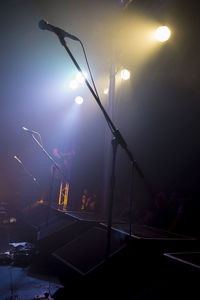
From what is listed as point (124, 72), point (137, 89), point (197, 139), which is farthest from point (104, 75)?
point (197, 139)

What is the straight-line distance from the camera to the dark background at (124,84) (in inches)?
181

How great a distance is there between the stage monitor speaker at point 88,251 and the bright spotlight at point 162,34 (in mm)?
4868

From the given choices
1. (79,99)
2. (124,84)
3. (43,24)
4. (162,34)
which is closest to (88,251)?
(43,24)

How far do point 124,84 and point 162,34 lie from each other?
213 centimetres

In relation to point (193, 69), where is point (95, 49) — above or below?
above

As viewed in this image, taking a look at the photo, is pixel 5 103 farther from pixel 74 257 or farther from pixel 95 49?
pixel 74 257

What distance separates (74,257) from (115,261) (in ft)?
2.00

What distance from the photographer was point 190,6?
14.6 ft


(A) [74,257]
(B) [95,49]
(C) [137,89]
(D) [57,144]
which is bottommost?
(A) [74,257]

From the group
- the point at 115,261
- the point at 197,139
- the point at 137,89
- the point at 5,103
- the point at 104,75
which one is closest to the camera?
the point at 115,261

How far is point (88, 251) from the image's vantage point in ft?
8.95

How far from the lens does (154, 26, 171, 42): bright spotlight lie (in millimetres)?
4938

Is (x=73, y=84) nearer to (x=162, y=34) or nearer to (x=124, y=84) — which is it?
(x=124, y=84)

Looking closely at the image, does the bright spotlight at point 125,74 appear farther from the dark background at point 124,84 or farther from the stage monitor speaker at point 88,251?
the stage monitor speaker at point 88,251
